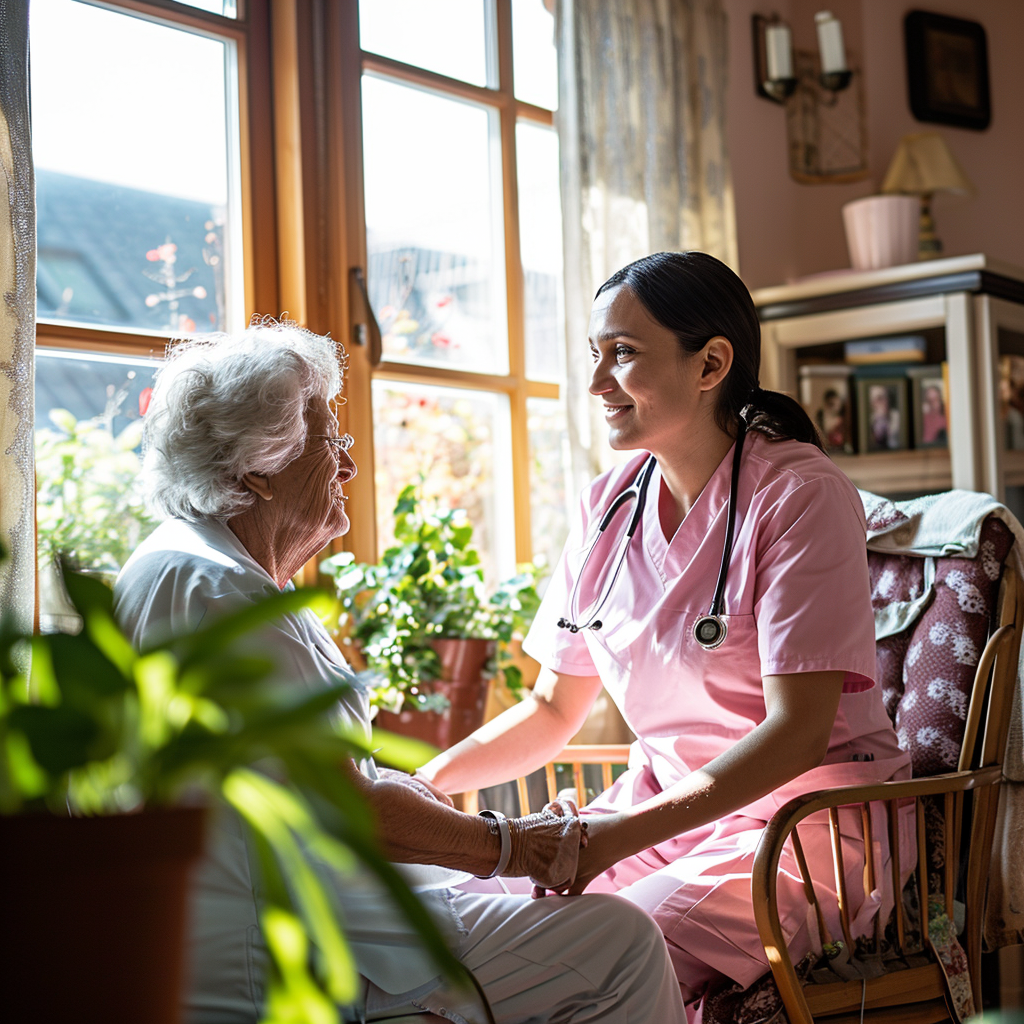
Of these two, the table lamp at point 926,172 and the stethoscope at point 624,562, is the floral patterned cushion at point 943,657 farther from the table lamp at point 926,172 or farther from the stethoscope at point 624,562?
the table lamp at point 926,172

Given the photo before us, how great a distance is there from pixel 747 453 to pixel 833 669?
1.20 feet

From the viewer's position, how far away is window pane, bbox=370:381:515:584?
2754mm

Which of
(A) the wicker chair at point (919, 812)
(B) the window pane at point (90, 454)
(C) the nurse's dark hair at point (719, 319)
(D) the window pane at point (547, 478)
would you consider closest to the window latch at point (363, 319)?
(B) the window pane at point (90, 454)

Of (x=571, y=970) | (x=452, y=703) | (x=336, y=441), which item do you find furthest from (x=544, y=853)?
(x=452, y=703)

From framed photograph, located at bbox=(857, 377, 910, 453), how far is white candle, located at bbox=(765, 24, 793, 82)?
106cm

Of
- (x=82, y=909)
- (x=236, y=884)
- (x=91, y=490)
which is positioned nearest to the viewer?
(x=82, y=909)

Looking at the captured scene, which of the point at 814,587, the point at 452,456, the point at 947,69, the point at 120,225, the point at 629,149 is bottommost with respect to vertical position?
the point at 814,587

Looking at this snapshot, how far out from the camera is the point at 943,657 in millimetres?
1788

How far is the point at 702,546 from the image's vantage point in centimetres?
159

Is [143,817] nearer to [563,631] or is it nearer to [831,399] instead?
[563,631]

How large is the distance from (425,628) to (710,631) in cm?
99

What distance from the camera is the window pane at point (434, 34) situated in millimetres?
2758

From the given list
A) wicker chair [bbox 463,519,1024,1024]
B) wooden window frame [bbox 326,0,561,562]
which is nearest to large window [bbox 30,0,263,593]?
wooden window frame [bbox 326,0,561,562]

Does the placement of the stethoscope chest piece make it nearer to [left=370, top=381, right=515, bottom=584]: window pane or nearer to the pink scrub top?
the pink scrub top
